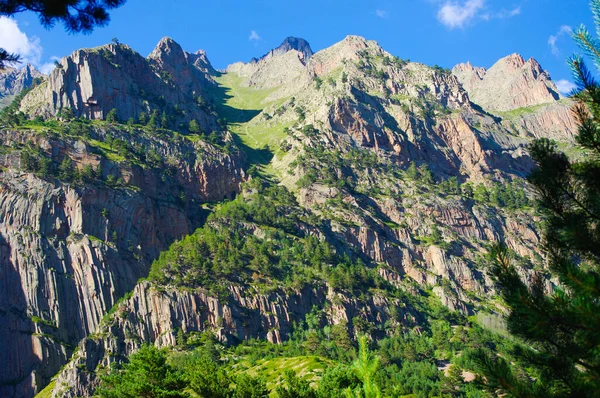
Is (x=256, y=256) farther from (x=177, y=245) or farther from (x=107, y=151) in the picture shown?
(x=107, y=151)

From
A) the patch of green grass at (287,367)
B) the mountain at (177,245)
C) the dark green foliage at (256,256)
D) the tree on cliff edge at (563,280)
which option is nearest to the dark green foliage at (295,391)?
the patch of green grass at (287,367)

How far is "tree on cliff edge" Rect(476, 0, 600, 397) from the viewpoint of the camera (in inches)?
409

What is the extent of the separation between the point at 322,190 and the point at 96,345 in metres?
98.5

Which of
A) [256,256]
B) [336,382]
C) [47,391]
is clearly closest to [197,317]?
[256,256]

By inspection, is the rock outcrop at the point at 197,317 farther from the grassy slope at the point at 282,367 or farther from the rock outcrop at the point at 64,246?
the grassy slope at the point at 282,367

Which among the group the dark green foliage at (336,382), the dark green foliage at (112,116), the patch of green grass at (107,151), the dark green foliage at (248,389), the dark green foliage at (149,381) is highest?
the dark green foliage at (112,116)

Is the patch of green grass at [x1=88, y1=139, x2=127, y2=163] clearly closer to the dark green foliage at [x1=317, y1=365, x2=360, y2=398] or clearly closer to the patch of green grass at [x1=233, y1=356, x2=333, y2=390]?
the patch of green grass at [x1=233, y1=356, x2=333, y2=390]

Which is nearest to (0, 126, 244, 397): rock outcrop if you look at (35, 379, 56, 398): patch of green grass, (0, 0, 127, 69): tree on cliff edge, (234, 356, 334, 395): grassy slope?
(35, 379, 56, 398): patch of green grass

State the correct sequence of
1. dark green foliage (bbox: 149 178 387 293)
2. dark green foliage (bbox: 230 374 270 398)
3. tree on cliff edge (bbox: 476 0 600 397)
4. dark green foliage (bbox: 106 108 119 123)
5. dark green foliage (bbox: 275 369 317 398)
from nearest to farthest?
1. tree on cliff edge (bbox: 476 0 600 397)
2. dark green foliage (bbox: 230 374 270 398)
3. dark green foliage (bbox: 275 369 317 398)
4. dark green foliage (bbox: 149 178 387 293)
5. dark green foliage (bbox: 106 108 119 123)

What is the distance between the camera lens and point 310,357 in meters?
104

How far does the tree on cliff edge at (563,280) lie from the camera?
1040 cm

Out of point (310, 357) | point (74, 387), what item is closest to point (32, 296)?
point (74, 387)

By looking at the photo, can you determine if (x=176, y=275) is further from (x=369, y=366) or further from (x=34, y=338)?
(x=369, y=366)

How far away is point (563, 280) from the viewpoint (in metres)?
10.2
